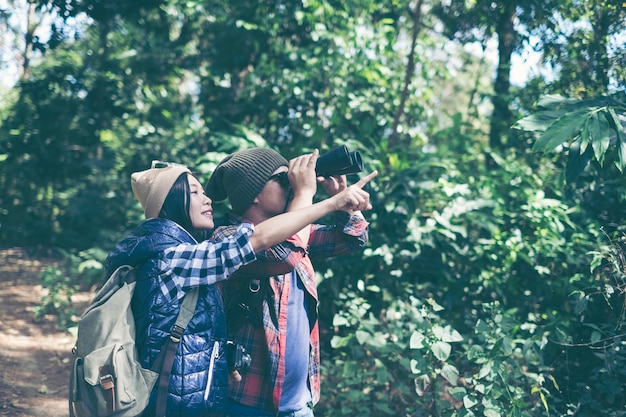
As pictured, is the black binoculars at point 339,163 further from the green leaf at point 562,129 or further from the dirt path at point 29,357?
the dirt path at point 29,357

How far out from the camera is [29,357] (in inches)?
222

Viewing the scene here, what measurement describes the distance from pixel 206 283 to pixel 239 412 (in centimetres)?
54

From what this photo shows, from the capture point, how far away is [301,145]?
5.38m

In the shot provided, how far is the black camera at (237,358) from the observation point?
7.30 ft

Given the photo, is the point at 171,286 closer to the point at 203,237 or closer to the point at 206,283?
the point at 206,283

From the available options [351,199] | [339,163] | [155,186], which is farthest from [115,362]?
[339,163]

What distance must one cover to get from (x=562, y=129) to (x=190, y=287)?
2.22 m

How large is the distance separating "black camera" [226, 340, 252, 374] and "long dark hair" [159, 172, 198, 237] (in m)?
0.50

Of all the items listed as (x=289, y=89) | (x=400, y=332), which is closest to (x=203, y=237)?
(x=400, y=332)

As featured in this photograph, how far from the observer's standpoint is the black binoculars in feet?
7.91

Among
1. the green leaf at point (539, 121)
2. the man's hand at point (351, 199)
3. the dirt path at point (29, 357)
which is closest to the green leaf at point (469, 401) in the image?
the green leaf at point (539, 121)

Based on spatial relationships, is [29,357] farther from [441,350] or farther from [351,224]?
[351,224]

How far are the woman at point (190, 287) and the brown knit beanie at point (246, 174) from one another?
0.31 metres

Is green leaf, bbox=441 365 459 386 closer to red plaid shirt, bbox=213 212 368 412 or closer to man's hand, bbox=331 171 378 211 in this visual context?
red plaid shirt, bbox=213 212 368 412
